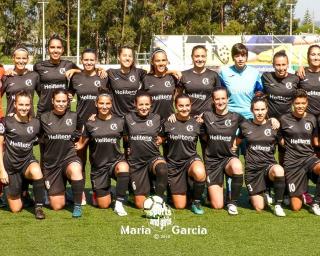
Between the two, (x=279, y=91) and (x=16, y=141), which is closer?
(x=16, y=141)

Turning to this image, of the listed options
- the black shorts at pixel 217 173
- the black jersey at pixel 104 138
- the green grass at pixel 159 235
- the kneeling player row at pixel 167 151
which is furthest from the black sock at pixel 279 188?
the black jersey at pixel 104 138

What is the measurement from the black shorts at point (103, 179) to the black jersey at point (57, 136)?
33 centimetres

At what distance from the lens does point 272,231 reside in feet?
16.6

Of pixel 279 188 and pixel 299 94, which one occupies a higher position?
pixel 299 94

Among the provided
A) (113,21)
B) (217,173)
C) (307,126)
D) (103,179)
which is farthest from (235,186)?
(113,21)

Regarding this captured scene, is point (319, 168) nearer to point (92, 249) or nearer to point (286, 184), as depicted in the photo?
point (286, 184)

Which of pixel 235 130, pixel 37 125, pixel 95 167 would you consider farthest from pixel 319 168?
pixel 37 125

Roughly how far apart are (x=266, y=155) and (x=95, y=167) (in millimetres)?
1819

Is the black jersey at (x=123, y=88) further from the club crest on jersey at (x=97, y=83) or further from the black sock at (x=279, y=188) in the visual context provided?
the black sock at (x=279, y=188)

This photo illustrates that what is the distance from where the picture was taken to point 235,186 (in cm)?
571

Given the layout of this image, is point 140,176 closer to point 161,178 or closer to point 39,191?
point 161,178

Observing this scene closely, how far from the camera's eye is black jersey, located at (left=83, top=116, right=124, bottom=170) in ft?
19.1

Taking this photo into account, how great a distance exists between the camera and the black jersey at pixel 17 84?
6.37 meters

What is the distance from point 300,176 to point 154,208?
1608 millimetres
